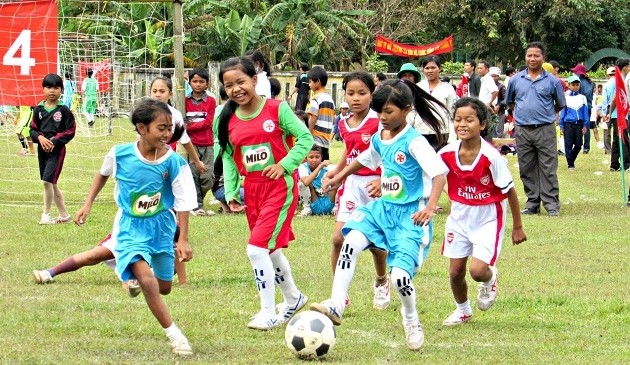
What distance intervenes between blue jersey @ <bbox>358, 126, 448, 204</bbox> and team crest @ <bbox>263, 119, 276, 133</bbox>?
0.77 meters

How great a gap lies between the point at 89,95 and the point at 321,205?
1031cm

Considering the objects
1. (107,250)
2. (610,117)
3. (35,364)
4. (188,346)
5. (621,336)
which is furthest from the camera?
(610,117)

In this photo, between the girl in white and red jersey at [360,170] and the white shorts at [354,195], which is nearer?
the girl in white and red jersey at [360,170]

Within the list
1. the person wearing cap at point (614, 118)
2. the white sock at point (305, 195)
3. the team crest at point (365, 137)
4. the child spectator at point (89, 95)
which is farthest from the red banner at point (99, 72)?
the team crest at point (365, 137)

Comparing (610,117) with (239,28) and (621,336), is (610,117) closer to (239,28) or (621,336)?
(621,336)

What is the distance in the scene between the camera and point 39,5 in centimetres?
1477

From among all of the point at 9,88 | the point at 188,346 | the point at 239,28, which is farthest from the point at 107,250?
the point at 239,28

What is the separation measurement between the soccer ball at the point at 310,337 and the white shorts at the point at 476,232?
1.41 m

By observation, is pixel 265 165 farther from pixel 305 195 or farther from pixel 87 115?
pixel 87 115

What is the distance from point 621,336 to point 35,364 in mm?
3534

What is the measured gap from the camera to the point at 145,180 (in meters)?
6.46

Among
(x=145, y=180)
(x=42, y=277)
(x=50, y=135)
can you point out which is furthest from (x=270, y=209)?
(x=50, y=135)

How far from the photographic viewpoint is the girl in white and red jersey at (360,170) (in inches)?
306

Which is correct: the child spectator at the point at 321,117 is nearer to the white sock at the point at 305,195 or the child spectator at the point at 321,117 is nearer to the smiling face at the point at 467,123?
the white sock at the point at 305,195
